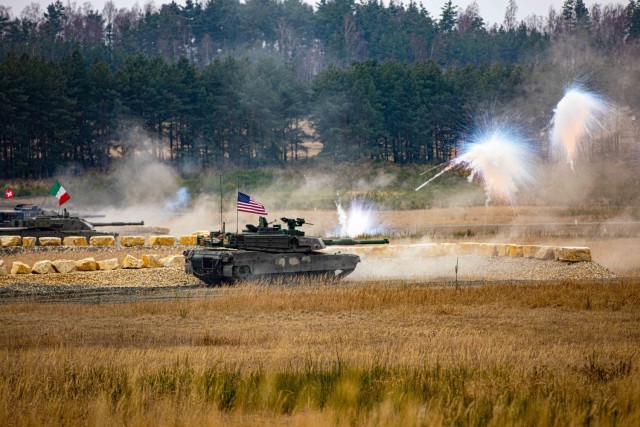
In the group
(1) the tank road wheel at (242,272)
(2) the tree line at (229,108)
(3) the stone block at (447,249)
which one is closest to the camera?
(1) the tank road wheel at (242,272)

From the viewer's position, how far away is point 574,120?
85625 mm

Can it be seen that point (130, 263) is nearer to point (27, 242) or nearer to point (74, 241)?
point (74, 241)

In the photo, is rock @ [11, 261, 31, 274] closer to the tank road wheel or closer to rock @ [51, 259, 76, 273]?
rock @ [51, 259, 76, 273]

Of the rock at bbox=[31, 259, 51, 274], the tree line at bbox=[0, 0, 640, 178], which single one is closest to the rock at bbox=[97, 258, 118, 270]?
the rock at bbox=[31, 259, 51, 274]

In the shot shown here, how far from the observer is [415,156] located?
100m

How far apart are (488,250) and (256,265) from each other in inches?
488

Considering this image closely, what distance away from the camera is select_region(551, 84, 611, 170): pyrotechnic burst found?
8625cm

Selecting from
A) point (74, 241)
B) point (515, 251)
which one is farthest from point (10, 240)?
point (515, 251)

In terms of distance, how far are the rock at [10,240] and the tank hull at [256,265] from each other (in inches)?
700

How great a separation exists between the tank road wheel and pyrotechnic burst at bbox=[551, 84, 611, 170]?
188 feet

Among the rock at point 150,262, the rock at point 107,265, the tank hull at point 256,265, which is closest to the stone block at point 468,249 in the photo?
the tank hull at point 256,265

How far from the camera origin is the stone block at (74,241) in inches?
1892

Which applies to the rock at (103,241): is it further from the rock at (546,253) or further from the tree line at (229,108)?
the tree line at (229,108)

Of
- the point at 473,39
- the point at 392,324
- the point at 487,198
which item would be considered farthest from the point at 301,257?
the point at 473,39
